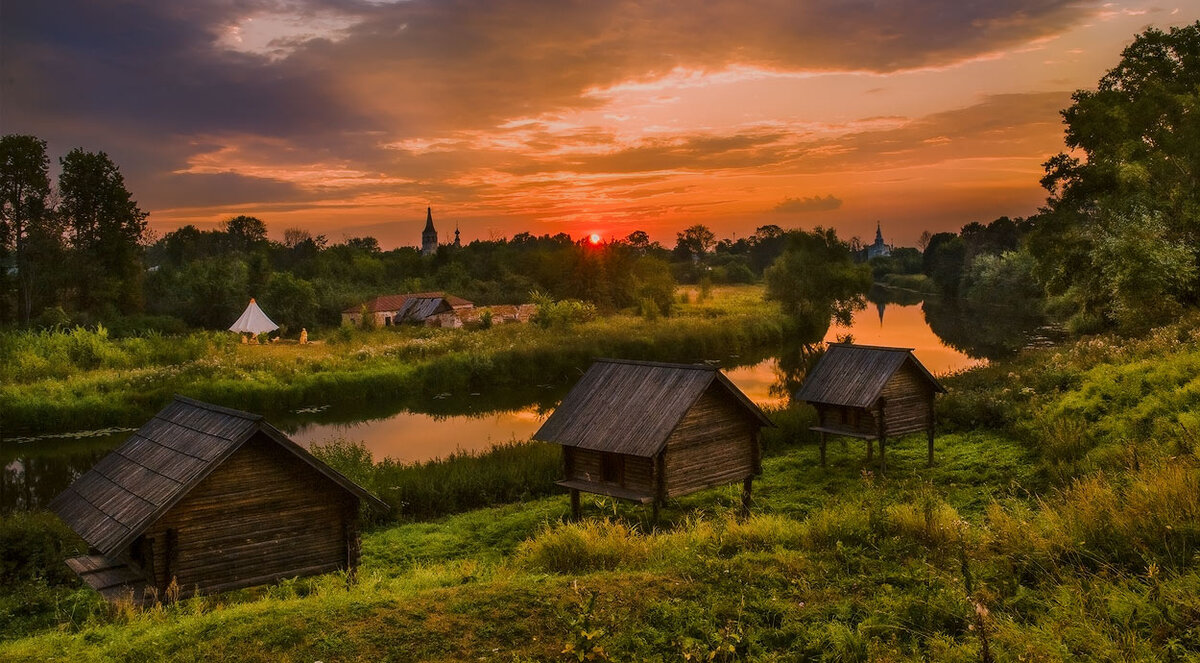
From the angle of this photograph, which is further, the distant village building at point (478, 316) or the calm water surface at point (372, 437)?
the distant village building at point (478, 316)

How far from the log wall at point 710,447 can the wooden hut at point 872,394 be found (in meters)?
4.69

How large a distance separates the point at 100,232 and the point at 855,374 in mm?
52132

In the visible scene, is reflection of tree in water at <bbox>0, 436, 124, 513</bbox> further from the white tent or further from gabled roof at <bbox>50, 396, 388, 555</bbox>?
the white tent

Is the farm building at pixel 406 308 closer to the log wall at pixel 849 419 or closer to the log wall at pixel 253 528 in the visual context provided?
the log wall at pixel 849 419

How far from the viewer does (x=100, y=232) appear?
55.3m

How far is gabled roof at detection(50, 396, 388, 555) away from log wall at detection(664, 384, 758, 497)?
21.8 ft

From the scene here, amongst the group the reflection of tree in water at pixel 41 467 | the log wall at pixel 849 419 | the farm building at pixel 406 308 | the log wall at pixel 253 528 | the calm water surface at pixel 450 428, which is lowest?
the calm water surface at pixel 450 428

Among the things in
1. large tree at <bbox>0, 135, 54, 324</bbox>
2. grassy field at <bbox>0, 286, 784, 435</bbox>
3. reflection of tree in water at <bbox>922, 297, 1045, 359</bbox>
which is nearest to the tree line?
large tree at <bbox>0, 135, 54, 324</bbox>

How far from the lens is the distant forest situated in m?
34.8

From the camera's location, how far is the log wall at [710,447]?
17.5 meters

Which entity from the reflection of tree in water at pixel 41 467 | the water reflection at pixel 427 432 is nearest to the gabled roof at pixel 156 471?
the reflection of tree in water at pixel 41 467

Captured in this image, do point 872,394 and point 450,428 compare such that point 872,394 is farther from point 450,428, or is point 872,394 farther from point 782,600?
point 450,428

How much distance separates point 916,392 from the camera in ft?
75.9

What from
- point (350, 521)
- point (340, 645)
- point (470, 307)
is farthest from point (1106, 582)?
point (470, 307)
